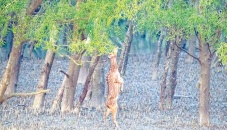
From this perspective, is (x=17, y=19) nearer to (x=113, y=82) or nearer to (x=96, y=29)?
(x=96, y=29)

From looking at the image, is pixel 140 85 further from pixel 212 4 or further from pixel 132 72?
pixel 212 4

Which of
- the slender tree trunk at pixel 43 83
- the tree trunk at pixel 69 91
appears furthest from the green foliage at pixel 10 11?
the slender tree trunk at pixel 43 83

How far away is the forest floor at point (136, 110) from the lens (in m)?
20.4

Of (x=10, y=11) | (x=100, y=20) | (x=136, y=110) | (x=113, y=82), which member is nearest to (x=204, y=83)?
(x=136, y=110)

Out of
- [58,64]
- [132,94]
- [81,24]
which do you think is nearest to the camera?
[81,24]

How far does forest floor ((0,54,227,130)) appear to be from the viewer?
2036 centimetres

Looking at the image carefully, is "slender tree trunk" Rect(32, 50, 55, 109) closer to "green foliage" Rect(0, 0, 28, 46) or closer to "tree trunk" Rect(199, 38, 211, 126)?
"tree trunk" Rect(199, 38, 211, 126)

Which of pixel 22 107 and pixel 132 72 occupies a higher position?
pixel 132 72

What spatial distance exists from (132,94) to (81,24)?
12.8m

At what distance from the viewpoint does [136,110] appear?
80.9ft

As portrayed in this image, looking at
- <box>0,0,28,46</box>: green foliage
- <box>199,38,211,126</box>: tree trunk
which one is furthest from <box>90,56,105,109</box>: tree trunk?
<box>0,0,28,46</box>: green foliage

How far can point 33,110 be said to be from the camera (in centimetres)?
2325

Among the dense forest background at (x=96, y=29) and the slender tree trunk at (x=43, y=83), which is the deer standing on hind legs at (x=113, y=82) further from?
the slender tree trunk at (x=43, y=83)

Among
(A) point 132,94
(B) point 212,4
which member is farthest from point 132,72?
(B) point 212,4
